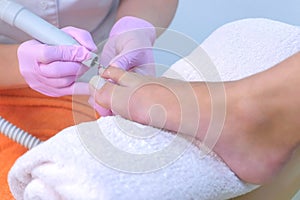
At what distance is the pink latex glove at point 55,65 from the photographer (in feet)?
2.87

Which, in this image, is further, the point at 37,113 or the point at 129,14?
the point at 129,14

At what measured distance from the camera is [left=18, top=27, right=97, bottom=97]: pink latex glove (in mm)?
876

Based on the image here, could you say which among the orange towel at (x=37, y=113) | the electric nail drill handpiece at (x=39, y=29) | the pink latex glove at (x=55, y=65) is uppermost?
the electric nail drill handpiece at (x=39, y=29)

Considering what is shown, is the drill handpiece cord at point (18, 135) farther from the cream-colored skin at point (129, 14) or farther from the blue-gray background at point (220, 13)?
the blue-gray background at point (220, 13)

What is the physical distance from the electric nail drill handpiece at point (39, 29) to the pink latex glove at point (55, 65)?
0.03 ft

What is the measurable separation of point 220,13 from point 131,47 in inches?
23.0

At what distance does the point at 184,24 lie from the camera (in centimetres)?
150

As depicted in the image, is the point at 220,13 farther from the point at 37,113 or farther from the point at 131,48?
the point at 37,113

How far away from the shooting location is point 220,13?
4.85 feet

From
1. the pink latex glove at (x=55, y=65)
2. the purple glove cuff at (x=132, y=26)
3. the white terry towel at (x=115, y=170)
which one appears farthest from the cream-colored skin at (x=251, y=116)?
the purple glove cuff at (x=132, y=26)

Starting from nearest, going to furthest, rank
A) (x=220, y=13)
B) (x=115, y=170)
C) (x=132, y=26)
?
(x=115, y=170) → (x=132, y=26) → (x=220, y=13)

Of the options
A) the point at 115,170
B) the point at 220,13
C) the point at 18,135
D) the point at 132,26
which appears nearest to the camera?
the point at 115,170

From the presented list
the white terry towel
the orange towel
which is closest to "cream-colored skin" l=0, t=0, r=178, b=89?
the orange towel

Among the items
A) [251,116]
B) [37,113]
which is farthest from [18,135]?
[251,116]
